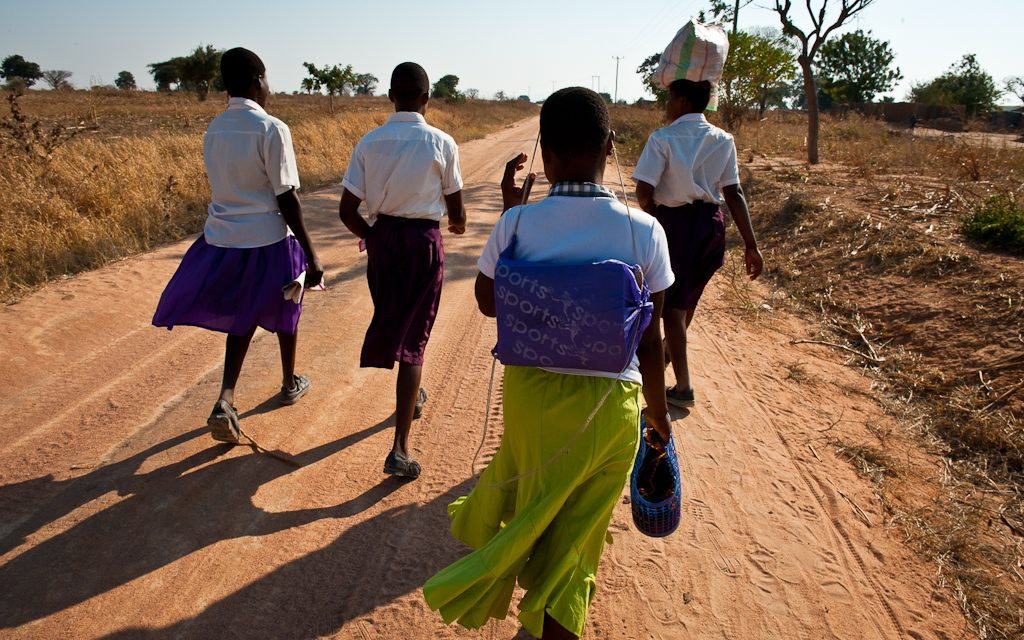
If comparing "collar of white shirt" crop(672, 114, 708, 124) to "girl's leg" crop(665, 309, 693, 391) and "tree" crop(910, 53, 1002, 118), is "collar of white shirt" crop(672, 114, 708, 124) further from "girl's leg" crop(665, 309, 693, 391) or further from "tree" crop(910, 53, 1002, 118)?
"tree" crop(910, 53, 1002, 118)

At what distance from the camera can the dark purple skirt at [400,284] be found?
9.87 feet

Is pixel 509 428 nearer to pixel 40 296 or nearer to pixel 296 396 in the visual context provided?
pixel 296 396

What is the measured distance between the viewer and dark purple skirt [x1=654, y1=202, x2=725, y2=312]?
11.3 ft

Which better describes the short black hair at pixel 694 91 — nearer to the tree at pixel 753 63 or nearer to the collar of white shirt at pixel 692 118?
the collar of white shirt at pixel 692 118

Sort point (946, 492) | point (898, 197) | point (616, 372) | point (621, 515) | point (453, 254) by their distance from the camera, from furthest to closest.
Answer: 1. point (898, 197)
2. point (453, 254)
3. point (946, 492)
4. point (621, 515)
5. point (616, 372)

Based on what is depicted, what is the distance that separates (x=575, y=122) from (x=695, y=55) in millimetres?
1716

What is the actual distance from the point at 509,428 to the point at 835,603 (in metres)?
1.58

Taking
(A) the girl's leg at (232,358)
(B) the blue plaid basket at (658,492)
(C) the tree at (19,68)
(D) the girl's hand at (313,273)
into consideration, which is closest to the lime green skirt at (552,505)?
(B) the blue plaid basket at (658,492)

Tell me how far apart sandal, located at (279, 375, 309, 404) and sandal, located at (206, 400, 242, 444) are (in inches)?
21.6

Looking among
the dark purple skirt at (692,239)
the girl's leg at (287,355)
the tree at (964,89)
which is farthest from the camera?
the tree at (964,89)

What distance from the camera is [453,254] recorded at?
23.9 feet

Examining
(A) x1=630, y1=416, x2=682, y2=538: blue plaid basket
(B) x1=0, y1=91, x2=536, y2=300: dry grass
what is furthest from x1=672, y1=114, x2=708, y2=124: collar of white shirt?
(B) x1=0, y1=91, x2=536, y2=300: dry grass

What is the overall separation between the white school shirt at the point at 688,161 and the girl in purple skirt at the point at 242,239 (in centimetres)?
183

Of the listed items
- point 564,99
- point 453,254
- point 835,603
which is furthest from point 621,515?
point 453,254
